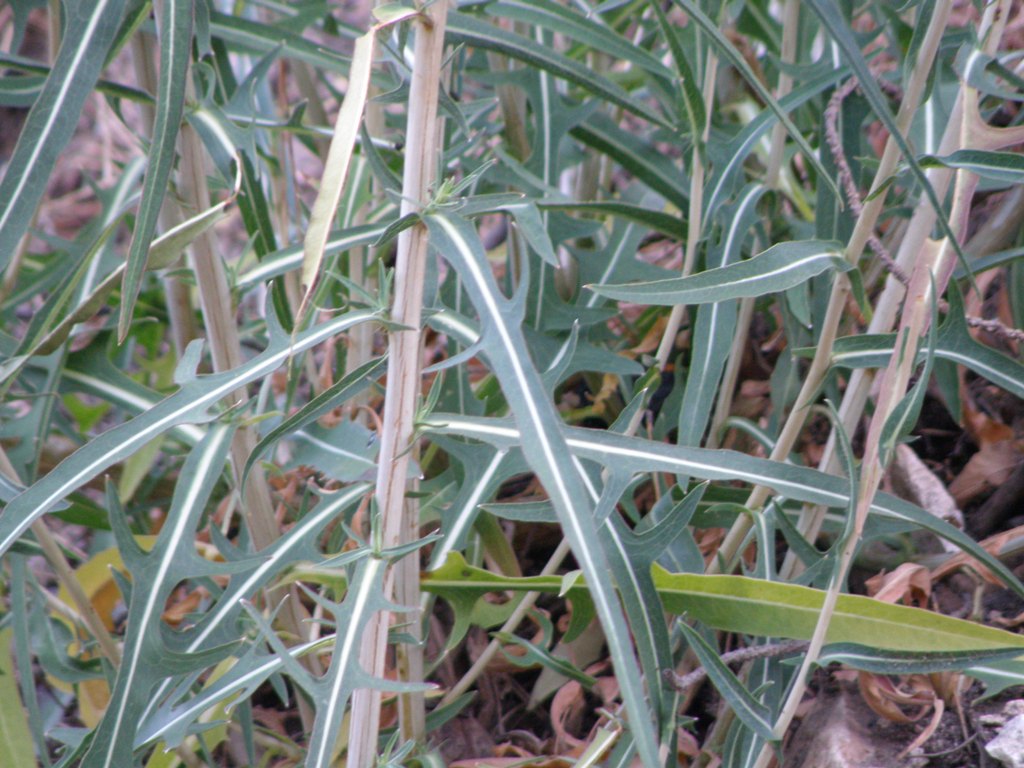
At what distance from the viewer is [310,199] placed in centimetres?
154

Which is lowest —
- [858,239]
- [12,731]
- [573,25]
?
[12,731]

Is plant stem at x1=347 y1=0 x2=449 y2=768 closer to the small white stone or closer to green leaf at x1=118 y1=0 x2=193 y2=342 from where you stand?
green leaf at x1=118 y1=0 x2=193 y2=342

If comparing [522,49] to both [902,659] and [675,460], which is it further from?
[902,659]

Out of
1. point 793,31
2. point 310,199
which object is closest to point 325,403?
point 793,31

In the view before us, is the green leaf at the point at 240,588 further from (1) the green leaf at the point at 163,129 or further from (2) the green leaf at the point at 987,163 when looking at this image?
Answer: (2) the green leaf at the point at 987,163

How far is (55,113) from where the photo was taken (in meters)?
0.46

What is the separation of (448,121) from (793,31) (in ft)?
0.94

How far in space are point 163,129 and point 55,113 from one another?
0.22 feet

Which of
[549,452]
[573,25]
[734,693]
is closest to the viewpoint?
[549,452]

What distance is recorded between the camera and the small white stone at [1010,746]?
1.70ft

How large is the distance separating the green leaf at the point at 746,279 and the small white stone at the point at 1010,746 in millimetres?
285

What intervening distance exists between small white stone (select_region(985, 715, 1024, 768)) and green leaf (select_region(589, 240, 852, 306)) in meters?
0.29

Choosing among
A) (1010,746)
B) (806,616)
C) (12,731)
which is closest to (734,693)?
(806,616)

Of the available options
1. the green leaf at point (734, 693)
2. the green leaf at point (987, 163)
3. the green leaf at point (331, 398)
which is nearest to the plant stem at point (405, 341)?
the green leaf at point (331, 398)
